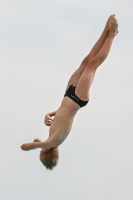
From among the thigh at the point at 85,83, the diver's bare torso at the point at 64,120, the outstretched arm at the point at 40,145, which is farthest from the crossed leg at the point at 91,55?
the outstretched arm at the point at 40,145

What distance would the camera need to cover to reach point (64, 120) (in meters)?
18.2

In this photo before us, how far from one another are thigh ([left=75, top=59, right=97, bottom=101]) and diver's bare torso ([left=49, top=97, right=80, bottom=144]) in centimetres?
39

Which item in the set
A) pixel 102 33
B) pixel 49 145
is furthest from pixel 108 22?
pixel 49 145

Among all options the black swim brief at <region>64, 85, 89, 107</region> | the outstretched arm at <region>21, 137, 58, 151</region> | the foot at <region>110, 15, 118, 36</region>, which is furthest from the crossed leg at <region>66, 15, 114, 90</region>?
the outstretched arm at <region>21, 137, 58, 151</region>

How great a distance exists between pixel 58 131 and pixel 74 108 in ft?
3.72

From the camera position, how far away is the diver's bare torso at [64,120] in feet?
59.0

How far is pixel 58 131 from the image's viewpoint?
17.9 metres

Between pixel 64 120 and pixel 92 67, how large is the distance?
2125mm

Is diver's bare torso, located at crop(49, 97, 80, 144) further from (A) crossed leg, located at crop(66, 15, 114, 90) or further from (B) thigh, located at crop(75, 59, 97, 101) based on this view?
(A) crossed leg, located at crop(66, 15, 114, 90)

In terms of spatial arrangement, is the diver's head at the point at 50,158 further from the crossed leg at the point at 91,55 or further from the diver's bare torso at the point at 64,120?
the crossed leg at the point at 91,55

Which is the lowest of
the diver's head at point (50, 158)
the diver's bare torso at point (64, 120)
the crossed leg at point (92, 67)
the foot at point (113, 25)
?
the diver's head at point (50, 158)

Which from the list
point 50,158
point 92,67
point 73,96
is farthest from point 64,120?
point 92,67

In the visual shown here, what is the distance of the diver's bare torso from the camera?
708 inches

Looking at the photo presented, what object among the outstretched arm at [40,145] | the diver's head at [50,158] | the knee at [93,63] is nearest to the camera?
the outstretched arm at [40,145]
